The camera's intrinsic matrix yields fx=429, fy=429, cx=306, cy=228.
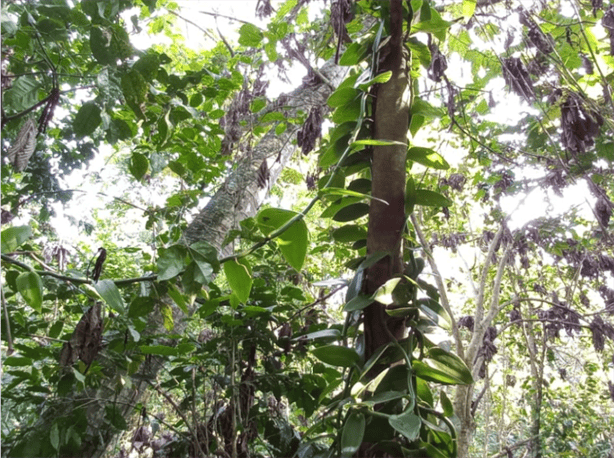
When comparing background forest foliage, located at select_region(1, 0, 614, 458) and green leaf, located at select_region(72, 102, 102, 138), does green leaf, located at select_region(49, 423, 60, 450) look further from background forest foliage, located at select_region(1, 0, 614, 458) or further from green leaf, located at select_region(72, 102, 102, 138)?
green leaf, located at select_region(72, 102, 102, 138)

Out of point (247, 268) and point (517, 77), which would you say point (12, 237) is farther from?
point (517, 77)

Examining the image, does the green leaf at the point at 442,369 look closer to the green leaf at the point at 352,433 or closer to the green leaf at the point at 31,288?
the green leaf at the point at 352,433

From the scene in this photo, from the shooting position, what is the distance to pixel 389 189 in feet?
1.57

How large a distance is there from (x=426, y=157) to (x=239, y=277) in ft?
0.93

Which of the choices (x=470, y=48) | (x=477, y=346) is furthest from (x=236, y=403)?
(x=477, y=346)

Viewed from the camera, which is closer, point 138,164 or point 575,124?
point 138,164

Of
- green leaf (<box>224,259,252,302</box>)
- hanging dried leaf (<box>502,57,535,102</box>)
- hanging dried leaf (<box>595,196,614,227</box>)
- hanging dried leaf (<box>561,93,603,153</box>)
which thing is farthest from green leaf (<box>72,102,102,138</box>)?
hanging dried leaf (<box>595,196,614,227</box>)

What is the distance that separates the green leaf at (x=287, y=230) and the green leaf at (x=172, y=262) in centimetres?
13

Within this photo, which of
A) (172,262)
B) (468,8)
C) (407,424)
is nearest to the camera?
(407,424)

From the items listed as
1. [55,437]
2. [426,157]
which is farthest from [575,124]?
[55,437]

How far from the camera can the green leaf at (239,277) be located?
55cm

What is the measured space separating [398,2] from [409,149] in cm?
19

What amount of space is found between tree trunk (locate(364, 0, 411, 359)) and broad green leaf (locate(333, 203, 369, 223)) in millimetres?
64

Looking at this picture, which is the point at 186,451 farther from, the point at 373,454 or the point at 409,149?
the point at 409,149
